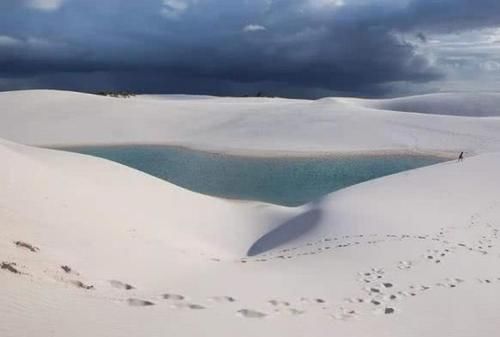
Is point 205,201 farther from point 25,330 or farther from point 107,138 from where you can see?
point 107,138

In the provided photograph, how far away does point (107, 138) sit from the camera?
4188 cm

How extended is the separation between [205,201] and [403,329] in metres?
11.4

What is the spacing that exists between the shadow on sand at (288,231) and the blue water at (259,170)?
4.94m

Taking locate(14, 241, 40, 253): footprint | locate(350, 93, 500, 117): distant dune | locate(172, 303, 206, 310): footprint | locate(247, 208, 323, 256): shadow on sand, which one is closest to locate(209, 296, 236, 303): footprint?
locate(172, 303, 206, 310): footprint

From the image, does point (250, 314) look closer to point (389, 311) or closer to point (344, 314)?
point (344, 314)

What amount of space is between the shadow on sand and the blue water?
16.2 ft

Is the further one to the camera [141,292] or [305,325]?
[141,292]

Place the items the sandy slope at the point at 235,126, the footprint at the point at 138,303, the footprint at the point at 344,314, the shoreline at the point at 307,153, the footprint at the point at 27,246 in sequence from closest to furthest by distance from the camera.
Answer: the footprint at the point at 138,303 → the footprint at the point at 344,314 → the footprint at the point at 27,246 → the shoreline at the point at 307,153 → the sandy slope at the point at 235,126

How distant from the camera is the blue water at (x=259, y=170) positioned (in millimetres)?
21484

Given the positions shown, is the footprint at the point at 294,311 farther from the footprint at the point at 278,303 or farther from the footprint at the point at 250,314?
the footprint at the point at 250,314

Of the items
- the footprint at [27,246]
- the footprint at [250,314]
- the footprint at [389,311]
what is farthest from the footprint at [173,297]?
the footprint at [389,311]

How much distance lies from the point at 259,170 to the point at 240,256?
1498 centimetres

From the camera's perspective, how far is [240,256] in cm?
1242

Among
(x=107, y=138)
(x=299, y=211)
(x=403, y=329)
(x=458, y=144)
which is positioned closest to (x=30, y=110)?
(x=107, y=138)
